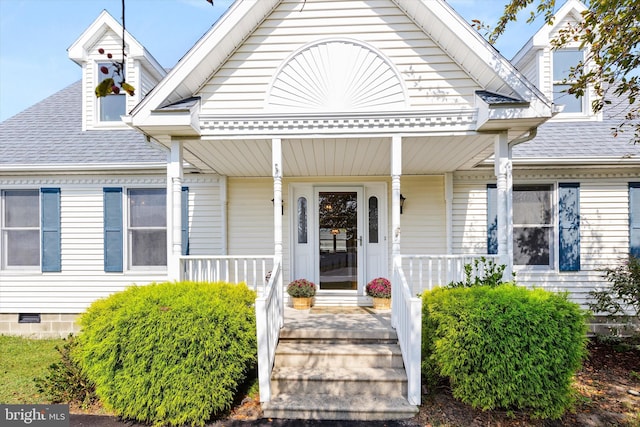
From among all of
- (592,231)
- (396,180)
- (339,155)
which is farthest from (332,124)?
(592,231)

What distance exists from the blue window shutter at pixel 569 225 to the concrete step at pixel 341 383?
4.47 metres

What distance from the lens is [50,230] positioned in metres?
6.83

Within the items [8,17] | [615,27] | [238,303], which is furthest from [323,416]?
[615,27]

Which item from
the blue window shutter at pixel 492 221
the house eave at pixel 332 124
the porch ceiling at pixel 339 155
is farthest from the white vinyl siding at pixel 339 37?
the blue window shutter at pixel 492 221

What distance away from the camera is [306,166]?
20.5ft

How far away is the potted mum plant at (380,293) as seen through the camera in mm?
6223

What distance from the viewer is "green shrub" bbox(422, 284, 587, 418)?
342cm

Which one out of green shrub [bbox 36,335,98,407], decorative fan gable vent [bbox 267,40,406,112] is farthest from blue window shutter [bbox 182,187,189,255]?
decorative fan gable vent [bbox 267,40,406,112]

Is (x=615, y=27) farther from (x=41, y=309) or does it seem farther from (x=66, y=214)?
(x=41, y=309)

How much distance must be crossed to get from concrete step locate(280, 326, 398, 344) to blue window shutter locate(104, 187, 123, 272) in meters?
4.07

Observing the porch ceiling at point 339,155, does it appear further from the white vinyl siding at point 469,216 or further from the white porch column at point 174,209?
→ the white vinyl siding at point 469,216

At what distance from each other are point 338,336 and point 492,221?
13.0 ft

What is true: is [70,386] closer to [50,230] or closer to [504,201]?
[50,230]

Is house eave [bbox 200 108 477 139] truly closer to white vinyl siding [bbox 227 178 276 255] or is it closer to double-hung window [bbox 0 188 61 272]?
white vinyl siding [bbox 227 178 276 255]
